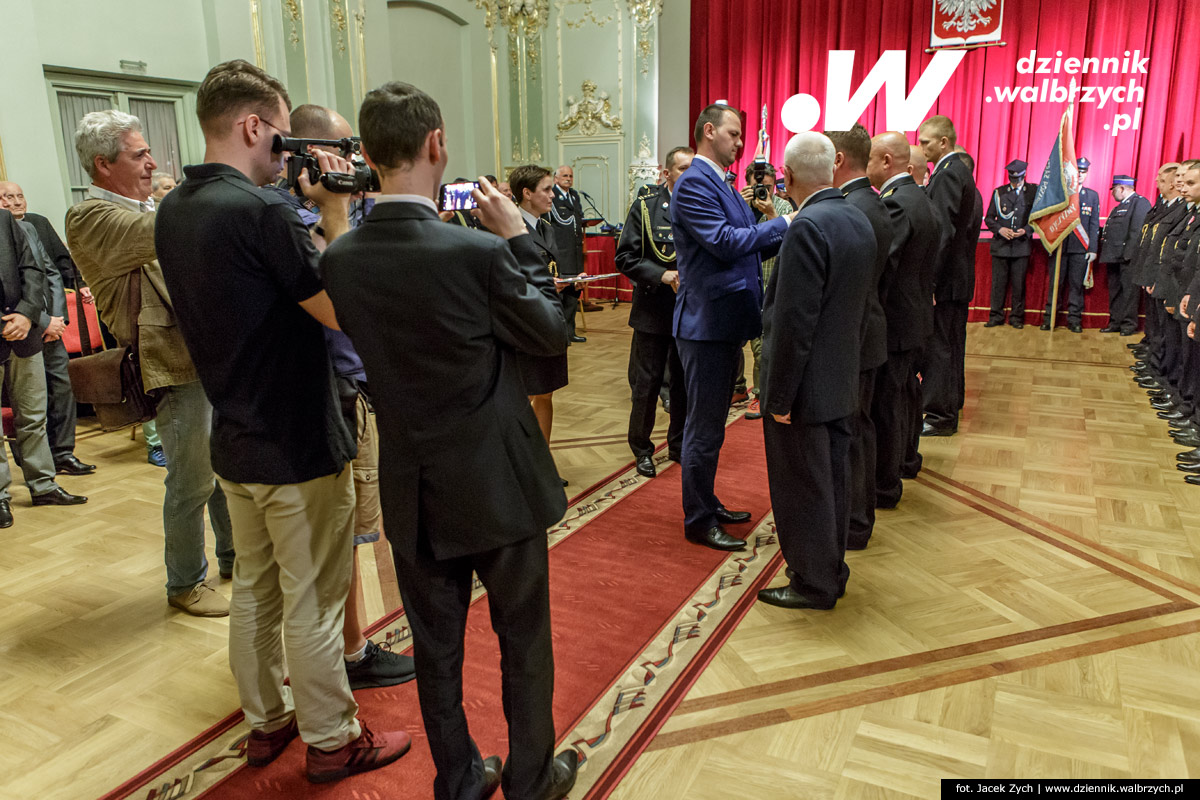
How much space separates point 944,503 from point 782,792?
86.3 inches

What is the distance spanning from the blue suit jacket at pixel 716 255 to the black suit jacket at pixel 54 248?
3.87 m

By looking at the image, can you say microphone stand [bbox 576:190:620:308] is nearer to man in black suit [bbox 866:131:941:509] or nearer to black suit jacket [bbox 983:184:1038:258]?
black suit jacket [bbox 983:184:1038:258]

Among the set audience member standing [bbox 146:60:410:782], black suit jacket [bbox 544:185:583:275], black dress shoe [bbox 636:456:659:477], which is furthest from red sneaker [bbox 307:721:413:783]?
black suit jacket [bbox 544:185:583:275]

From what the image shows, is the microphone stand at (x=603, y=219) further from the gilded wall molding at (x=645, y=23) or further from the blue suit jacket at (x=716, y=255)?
the blue suit jacket at (x=716, y=255)

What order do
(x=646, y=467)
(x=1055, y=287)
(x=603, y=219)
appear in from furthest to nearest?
(x=603, y=219) → (x=1055, y=287) → (x=646, y=467)

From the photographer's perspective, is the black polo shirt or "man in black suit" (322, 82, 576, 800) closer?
"man in black suit" (322, 82, 576, 800)

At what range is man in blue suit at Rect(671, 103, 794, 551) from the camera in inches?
121

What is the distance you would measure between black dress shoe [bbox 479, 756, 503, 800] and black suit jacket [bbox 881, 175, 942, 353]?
2.29 meters

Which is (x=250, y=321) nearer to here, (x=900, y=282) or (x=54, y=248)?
(x=900, y=282)

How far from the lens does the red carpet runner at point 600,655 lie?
6.57ft

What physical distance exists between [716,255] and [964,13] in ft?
25.1

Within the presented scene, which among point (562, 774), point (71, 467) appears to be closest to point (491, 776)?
point (562, 774)

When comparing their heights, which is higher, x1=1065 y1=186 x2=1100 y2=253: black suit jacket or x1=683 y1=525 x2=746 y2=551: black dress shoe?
x1=1065 y1=186 x2=1100 y2=253: black suit jacket

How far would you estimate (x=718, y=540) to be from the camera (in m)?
3.27
